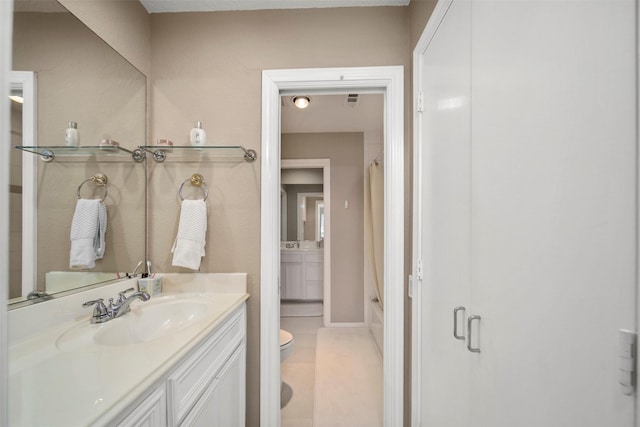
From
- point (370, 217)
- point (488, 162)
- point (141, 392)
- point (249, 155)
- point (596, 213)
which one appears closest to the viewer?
point (596, 213)

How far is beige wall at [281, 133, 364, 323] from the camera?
3.31m

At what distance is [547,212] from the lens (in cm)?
55

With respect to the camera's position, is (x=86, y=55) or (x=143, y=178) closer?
(x=86, y=55)

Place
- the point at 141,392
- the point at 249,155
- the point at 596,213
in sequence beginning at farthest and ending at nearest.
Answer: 1. the point at 249,155
2. the point at 141,392
3. the point at 596,213

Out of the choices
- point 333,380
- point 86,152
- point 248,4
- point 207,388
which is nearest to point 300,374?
point 333,380

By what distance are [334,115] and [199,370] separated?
2.59 metres

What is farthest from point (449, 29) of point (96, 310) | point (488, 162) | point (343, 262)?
point (343, 262)

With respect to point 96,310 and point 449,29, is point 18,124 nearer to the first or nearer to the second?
point 96,310

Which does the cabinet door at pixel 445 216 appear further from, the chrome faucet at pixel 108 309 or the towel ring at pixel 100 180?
the towel ring at pixel 100 180

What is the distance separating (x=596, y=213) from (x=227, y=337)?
50.9 inches

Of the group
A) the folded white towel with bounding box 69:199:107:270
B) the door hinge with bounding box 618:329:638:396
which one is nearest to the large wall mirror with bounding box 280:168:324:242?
the folded white towel with bounding box 69:199:107:270

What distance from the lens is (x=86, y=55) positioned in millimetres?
1137

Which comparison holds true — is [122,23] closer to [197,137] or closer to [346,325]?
[197,137]

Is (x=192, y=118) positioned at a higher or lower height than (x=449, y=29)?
lower
